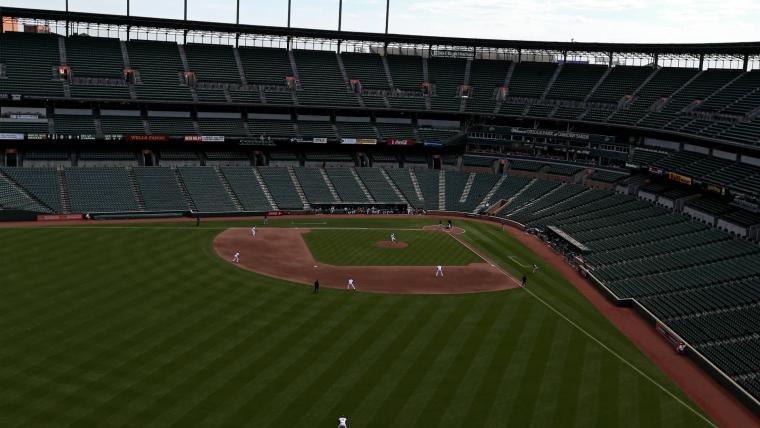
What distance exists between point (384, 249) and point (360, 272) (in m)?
9.92

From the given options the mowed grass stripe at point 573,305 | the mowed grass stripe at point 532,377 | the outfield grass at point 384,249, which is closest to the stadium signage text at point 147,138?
the outfield grass at point 384,249

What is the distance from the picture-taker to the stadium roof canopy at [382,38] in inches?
3302

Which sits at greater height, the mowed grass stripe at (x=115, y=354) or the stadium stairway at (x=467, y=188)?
the stadium stairway at (x=467, y=188)

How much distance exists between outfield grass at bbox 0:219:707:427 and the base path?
225 cm

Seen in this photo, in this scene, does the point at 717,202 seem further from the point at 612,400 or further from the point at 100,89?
the point at 100,89

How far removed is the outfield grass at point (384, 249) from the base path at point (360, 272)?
156cm

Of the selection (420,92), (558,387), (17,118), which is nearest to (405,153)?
(420,92)

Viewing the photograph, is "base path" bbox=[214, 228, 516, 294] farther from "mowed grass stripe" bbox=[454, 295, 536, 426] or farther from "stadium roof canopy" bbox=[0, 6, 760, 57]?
"stadium roof canopy" bbox=[0, 6, 760, 57]

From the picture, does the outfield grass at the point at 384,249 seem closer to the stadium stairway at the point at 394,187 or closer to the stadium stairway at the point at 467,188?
the stadium stairway at the point at 394,187

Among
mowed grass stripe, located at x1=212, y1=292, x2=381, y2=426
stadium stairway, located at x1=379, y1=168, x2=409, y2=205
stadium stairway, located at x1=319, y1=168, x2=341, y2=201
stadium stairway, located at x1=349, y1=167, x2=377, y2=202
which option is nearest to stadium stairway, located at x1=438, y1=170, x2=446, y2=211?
stadium stairway, located at x1=379, y1=168, x2=409, y2=205

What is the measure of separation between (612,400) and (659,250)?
30.8 meters

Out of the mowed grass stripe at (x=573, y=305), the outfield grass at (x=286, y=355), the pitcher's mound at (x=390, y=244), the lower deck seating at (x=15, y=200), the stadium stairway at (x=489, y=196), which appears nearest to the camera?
the outfield grass at (x=286, y=355)

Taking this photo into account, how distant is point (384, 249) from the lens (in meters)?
65.6

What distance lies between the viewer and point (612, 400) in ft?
108
